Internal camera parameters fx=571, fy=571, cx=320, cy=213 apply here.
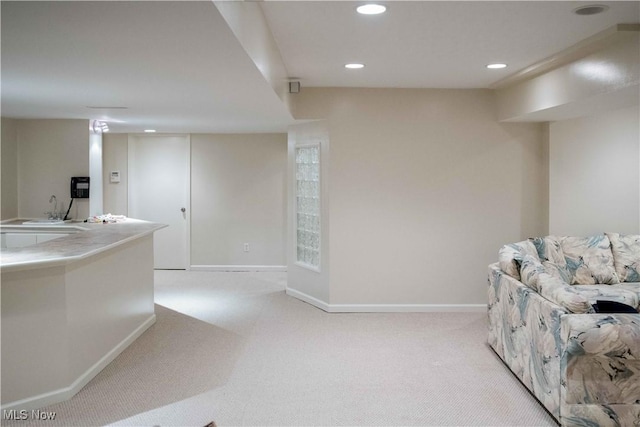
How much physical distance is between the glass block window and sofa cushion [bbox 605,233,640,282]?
292 cm

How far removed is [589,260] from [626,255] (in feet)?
1.09

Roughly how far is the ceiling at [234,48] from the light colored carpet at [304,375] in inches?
79.1

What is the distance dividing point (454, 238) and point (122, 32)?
435 centimetres

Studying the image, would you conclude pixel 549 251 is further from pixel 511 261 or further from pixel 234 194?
pixel 234 194

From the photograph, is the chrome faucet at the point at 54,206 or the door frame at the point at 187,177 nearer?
the chrome faucet at the point at 54,206

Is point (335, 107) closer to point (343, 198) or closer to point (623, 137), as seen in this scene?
point (343, 198)

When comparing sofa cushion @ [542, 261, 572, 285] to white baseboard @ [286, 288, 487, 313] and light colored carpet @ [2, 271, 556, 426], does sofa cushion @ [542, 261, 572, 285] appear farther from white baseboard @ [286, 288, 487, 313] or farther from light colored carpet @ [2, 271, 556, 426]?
white baseboard @ [286, 288, 487, 313]

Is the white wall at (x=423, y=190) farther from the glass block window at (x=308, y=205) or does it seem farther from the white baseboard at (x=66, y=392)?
the white baseboard at (x=66, y=392)

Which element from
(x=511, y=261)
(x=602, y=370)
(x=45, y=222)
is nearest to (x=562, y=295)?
(x=602, y=370)

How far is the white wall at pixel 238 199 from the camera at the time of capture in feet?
27.7

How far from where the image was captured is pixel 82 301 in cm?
380

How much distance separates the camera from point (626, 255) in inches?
208

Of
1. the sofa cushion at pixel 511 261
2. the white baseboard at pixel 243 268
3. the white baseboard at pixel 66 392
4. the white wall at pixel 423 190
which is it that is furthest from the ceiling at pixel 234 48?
the white baseboard at pixel 243 268

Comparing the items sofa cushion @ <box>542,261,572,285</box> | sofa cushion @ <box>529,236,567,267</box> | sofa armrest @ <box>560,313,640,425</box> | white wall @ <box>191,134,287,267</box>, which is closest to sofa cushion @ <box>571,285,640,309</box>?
sofa cushion @ <box>542,261,572,285</box>
